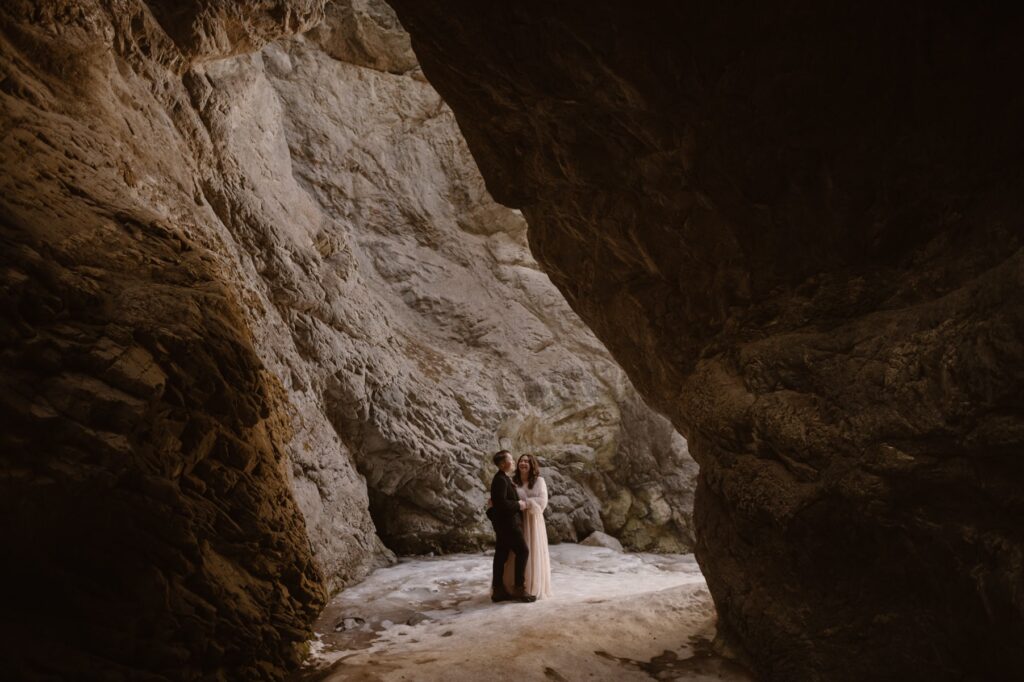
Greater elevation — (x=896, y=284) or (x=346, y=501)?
(x=896, y=284)

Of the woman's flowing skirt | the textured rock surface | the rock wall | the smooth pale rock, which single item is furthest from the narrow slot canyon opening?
the smooth pale rock

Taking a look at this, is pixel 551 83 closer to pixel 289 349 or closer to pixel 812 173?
pixel 812 173

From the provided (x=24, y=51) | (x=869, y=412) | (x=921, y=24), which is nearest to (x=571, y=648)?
(x=869, y=412)

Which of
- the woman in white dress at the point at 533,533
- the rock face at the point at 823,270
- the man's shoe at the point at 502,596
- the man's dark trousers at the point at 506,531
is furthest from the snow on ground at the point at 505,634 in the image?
the rock face at the point at 823,270

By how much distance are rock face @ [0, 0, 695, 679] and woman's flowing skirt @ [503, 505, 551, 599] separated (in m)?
1.89

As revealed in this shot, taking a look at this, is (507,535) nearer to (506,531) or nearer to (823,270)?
(506,531)

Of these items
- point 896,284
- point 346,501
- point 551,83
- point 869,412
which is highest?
point 551,83

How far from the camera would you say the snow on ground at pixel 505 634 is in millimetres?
4055

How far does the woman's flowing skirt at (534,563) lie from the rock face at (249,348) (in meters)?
1.89

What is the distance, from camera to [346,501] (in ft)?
26.5

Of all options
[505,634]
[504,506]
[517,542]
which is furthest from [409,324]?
[505,634]

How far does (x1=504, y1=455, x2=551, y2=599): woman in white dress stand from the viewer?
698 cm

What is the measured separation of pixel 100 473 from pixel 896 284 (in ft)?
13.7

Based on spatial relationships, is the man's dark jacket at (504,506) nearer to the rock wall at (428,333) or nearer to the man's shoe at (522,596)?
the man's shoe at (522,596)
